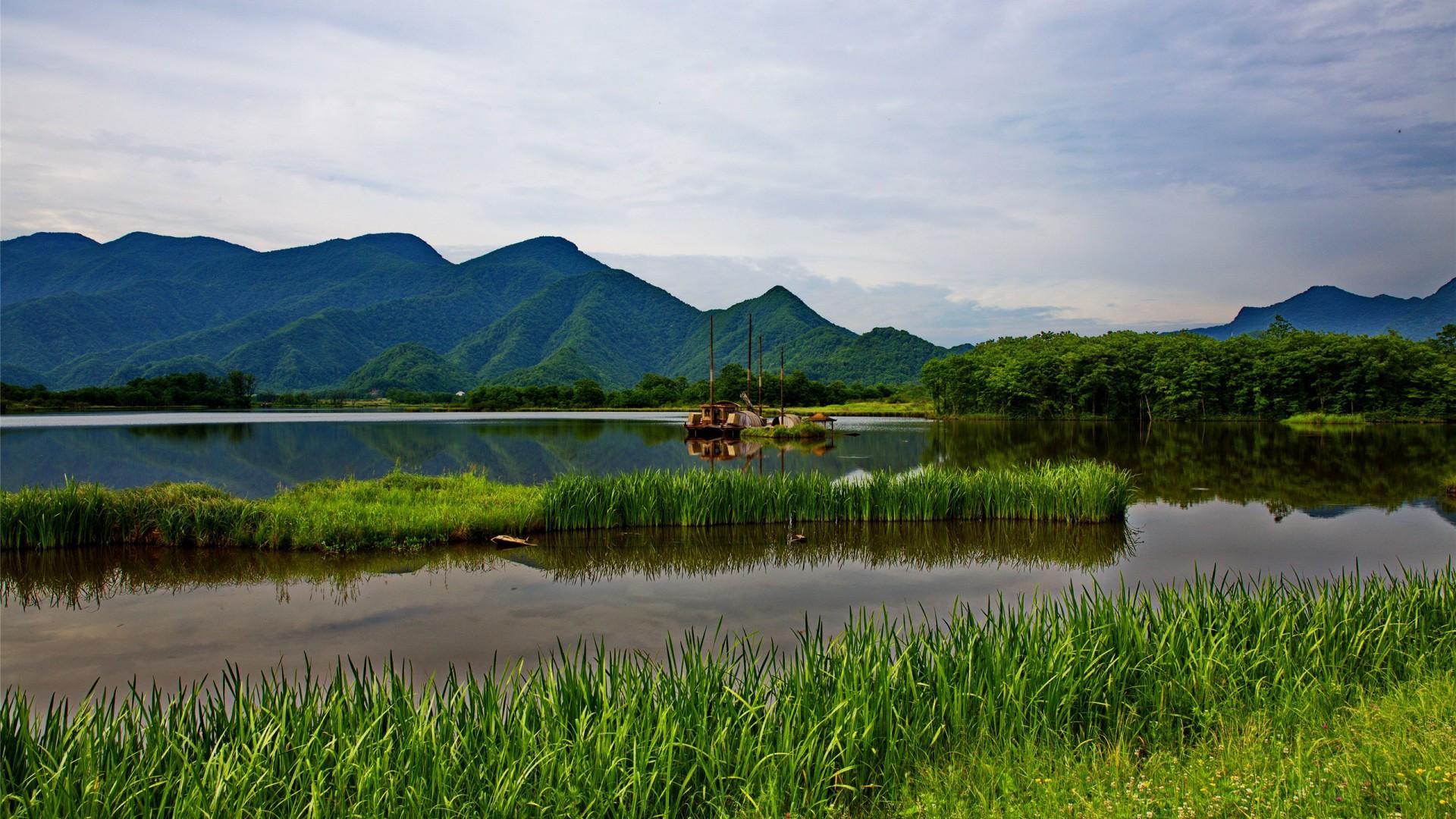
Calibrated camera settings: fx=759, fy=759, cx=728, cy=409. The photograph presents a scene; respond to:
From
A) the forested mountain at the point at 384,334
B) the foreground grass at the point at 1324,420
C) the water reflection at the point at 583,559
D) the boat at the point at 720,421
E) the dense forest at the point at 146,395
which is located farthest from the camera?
the forested mountain at the point at 384,334

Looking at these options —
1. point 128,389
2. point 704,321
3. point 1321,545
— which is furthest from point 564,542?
point 704,321

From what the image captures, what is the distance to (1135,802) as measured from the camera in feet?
10.8

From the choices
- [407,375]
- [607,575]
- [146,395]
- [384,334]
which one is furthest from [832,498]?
[384,334]

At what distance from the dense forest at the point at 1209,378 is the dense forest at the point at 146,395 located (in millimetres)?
79017

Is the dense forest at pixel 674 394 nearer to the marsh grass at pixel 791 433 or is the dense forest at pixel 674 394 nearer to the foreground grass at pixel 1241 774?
the marsh grass at pixel 791 433

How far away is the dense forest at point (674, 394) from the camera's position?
279 ft

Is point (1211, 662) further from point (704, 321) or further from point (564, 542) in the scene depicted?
point (704, 321)

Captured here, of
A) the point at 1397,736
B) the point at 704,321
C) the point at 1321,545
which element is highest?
the point at 704,321

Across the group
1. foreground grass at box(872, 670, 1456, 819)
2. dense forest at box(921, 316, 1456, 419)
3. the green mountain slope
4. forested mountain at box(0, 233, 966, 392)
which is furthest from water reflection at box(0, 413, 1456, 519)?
forested mountain at box(0, 233, 966, 392)

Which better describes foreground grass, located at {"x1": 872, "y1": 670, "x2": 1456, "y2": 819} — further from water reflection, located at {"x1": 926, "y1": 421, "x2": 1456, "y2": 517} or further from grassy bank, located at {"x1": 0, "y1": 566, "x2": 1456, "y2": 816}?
water reflection, located at {"x1": 926, "y1": 421, "x2": 1456, "y2": 517}

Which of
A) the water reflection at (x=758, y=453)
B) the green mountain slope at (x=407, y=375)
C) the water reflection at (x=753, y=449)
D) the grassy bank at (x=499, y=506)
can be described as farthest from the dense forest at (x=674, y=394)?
the grassy bank at (x=499, y=506)

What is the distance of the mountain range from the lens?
12794cm

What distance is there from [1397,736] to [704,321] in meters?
179

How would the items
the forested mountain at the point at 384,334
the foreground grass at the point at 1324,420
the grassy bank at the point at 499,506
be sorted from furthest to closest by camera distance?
the forested mountain at the point at 384,334 < the foreground grass at the point at 1324,420 < the grassy bank at the point at 499,506
